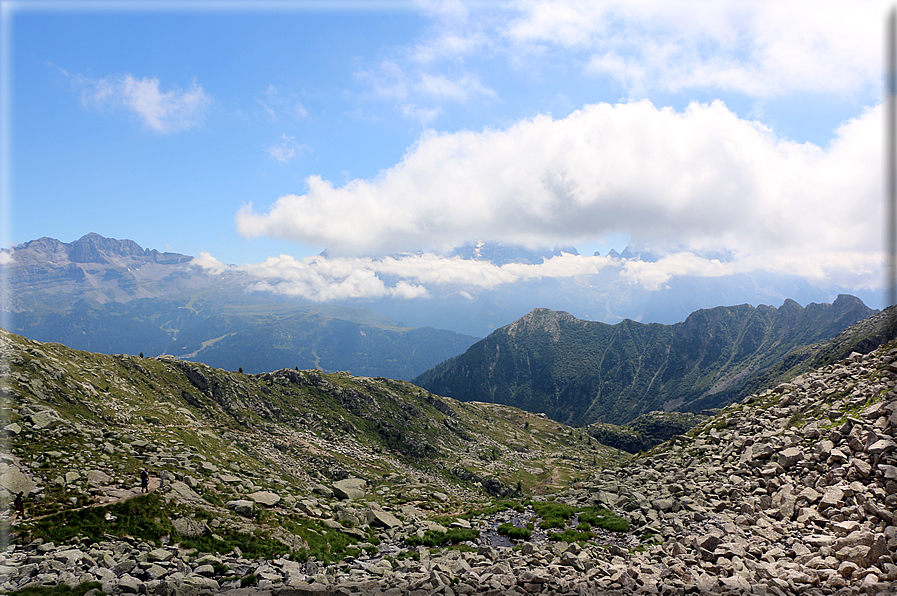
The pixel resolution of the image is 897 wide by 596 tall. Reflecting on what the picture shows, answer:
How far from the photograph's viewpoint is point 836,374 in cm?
3334

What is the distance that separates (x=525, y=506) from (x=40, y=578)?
3195 cm

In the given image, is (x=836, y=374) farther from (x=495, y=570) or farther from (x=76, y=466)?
(x=76, y=466)

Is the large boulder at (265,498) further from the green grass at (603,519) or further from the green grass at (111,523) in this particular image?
the green grass at (603,519)

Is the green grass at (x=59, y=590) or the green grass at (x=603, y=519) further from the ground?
the green grass at (x=59, y=590)

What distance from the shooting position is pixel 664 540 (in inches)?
913

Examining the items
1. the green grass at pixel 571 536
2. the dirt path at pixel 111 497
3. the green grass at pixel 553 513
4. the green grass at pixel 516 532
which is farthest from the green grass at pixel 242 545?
the green grass at pixel 553 513

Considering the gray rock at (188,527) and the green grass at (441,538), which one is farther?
the green grass at (441,538)

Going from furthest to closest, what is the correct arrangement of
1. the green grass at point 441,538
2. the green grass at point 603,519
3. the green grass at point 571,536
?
the green grass at point 603,519 → the green grass at point 441,538 → the green grass at point 571,536

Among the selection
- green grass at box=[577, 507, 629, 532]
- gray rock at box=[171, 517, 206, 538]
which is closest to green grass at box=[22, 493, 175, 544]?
gray rock at box=[171, 517, 206, 538]

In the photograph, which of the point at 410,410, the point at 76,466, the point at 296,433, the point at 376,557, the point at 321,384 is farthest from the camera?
the point at 410,410

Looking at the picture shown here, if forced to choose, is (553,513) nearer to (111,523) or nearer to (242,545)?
(242,545)

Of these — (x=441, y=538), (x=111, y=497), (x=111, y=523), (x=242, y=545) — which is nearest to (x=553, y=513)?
(x=441, y=538)

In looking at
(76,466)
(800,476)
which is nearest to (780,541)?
(800,476)

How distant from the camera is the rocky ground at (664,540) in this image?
671 inches
